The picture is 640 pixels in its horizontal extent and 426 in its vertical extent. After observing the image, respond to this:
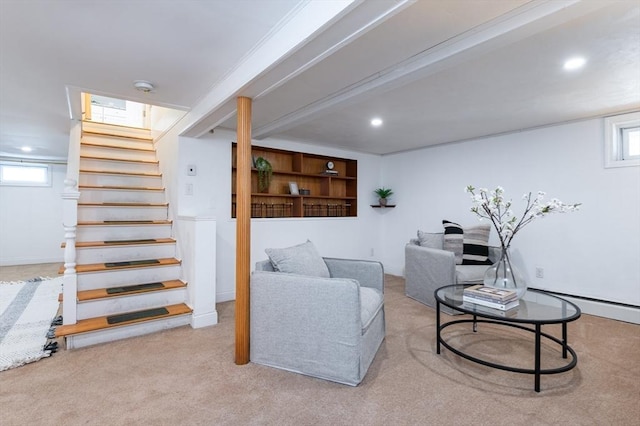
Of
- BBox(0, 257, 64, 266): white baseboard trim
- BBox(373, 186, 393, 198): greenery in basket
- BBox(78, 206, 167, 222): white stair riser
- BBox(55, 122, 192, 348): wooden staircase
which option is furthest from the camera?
BBox(0, 257, 64, 266): white baseboard trim

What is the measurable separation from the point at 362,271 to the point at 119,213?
292cm

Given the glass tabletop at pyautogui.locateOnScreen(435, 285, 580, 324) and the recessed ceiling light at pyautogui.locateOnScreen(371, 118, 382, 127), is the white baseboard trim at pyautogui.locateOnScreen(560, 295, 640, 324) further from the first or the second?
the recessed ceiling light at pyautogui.locateOnScreen(371, 118, 382, 127)

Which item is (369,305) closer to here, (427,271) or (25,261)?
(427,271)

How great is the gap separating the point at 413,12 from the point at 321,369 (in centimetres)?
212

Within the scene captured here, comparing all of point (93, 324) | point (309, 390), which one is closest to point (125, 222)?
point (93, 324)

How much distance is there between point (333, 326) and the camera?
202cm

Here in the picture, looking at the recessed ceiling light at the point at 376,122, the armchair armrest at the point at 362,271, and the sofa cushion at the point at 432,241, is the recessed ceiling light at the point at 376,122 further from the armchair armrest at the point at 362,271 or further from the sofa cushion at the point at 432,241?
the armchair armrest at the point at 362,271

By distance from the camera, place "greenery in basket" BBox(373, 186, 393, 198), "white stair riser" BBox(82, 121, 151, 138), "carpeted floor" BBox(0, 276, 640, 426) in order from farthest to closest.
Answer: "greenery in basket" BBox(373, 186, 393, 198) → "white stair riser" BBox(82, 121, 151, 138) → "carpeted floor" BBox(0, 276, 640, 426)

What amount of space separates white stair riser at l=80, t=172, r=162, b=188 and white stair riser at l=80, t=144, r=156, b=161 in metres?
0.31

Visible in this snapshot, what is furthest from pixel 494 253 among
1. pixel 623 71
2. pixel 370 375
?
pixel 370 375

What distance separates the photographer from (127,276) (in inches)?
126

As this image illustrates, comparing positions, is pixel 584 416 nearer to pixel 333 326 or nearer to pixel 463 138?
pixel 333 326

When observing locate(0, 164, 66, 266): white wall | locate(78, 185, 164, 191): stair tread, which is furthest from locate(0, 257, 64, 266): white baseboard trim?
locate(78, 185, 164, 191): stair tread

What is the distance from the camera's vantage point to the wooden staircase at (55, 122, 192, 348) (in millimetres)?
2805
